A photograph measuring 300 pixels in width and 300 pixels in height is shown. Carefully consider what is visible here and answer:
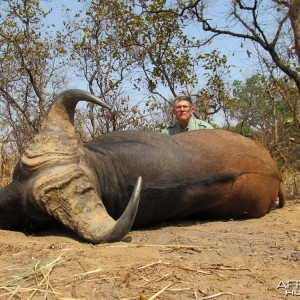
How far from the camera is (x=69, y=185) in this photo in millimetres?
3434

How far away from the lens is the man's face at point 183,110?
6.71 metres

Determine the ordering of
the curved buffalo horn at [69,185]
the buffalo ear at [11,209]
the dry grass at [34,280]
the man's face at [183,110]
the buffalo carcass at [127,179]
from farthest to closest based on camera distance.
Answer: the man's face at [183,110] < the buffalo ear at [11,209] < the buffalo carcass at [127,179] < the curved buffalo horn at [69,185] < the dry grass at [34,280]

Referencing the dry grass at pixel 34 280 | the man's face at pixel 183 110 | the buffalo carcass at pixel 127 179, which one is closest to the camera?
the dry grass at pixel 34 280

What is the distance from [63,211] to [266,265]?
1.43 metres

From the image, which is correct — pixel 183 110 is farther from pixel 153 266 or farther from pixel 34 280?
pixel 34 280

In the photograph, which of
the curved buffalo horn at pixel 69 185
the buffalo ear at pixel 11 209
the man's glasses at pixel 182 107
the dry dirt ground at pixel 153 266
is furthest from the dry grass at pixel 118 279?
the man's glasses at pixel 182 107

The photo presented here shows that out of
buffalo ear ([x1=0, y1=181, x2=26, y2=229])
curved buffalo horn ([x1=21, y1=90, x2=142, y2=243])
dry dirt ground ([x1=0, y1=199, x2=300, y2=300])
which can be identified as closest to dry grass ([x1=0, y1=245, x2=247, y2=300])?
dry dirt ground ([x1=0, y1=199, x2=300, y2=300])

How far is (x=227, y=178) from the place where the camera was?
179 inches

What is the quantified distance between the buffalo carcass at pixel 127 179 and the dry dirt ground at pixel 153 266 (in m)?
0.24

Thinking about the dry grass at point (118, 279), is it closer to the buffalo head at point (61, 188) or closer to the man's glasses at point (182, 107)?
the buffalo head at point (61, 188)

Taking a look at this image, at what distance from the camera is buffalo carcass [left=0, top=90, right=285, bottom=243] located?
3408 millimetres

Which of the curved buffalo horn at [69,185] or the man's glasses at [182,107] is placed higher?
the man's glasses at [182,107]

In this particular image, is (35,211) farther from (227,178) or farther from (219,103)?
(219,103)

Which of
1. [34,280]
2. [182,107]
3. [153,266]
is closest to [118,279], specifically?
[153,266]
